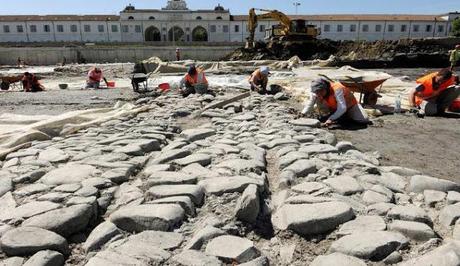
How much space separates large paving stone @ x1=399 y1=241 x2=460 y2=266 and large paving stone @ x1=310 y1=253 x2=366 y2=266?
0.88ft

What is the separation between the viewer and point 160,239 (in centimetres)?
261

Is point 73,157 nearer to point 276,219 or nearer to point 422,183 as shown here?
point 276,219

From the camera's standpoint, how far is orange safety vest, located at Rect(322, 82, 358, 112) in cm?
613

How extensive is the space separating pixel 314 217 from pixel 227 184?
0.88 meters

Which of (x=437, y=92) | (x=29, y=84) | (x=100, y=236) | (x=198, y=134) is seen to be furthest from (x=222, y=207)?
(x=29, y=84)

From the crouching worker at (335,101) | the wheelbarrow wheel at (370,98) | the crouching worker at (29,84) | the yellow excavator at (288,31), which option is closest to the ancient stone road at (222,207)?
the crouching worker at (335,101)

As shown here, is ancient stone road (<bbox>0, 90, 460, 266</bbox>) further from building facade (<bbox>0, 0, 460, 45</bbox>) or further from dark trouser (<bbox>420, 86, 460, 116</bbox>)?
building facade (<bbox>0, 0, 460, 45</bbox>)

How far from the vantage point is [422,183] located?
11.1ft

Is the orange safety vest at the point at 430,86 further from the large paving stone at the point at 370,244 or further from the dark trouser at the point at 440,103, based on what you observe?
the large paving stone at the point at 370,244

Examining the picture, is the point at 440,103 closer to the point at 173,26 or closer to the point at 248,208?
the point at 248,208

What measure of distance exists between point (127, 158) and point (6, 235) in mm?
1897

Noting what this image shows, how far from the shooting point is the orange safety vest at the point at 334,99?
20.1 ft

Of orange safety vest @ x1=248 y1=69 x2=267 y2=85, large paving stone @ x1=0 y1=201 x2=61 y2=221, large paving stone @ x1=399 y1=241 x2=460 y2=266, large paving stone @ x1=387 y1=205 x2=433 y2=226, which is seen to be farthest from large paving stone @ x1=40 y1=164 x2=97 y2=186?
orange safety vest @ x1=248 y1=69 x2=267 y2=85

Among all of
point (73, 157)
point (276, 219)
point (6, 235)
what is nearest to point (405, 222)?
point (276, 219)
